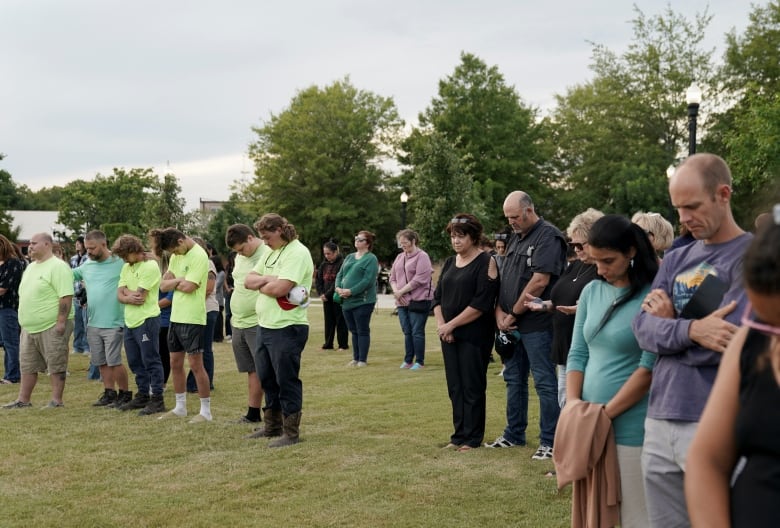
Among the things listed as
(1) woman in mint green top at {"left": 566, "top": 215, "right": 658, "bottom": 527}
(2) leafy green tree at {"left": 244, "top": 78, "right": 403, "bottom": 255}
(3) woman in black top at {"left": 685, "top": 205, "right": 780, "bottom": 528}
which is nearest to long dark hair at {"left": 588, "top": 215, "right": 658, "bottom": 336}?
(1) woman in mint green top at {"left": 566, "top": 215, "right": 658, "bottom": 527}

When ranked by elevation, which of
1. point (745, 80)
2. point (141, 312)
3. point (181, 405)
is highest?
point (745, 80)

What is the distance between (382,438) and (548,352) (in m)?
1.92

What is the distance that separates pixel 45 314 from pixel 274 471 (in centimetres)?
461

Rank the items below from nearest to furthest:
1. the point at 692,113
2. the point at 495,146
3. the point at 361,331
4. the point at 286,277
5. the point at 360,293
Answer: the point at 286,277, the point at 361,331, the point at 360,293, the point at 692,113, the point at 495,146

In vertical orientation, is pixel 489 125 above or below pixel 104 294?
above

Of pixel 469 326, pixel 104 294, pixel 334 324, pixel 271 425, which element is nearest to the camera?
pixel 469 326

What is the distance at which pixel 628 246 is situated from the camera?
362 cm

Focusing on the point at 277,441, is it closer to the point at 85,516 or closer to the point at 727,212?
the point at 85,516

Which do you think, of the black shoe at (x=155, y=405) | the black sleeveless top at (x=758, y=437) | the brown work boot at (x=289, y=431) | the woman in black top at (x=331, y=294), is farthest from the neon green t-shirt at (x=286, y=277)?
the woman in black top at (x=331, y=294)

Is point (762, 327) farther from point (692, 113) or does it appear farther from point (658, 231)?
point (692, 113)

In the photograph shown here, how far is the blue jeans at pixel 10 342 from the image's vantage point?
12.0 meters

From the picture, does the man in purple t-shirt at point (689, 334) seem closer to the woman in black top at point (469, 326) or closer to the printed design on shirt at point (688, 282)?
the printed design on shirt at point (688, 282)

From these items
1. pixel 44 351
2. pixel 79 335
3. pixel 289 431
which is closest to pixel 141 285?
pixel 44 351

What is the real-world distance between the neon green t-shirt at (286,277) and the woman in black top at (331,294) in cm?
739
